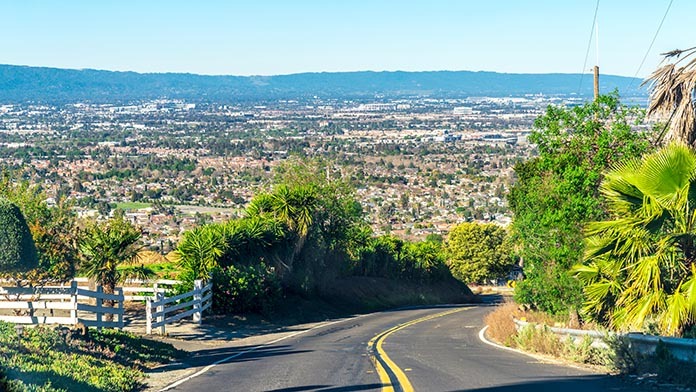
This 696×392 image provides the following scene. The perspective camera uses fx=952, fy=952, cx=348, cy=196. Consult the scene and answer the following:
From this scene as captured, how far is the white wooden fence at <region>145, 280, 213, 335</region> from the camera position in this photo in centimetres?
2177

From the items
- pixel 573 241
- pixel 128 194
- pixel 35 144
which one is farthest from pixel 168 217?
pixel 35 144

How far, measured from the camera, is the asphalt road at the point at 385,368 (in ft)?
43.0

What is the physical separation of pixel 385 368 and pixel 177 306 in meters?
9.00

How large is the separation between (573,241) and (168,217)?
65.5 m

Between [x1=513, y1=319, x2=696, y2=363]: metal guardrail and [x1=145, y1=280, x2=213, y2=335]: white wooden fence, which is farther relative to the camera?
[x1=145, y1=280, x2=213, y2=335]: white wooden fence

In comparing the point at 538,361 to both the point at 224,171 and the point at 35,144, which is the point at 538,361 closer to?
the point at 224,171

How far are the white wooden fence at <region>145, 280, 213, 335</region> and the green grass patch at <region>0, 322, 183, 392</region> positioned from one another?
3.52m

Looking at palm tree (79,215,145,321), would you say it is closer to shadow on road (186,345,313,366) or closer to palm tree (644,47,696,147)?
shadow on road (186,345,313,366)

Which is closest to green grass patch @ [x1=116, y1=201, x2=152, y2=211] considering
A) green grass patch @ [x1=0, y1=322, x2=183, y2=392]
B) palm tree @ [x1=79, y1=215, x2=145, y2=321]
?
palm tree @ [x1=79, y1=215, x2=145, y2=321]

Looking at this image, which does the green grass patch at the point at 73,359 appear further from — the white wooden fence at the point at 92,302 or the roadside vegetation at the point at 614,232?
the roadside vegetation at the point at 614,232

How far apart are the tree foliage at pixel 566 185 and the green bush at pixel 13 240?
1143 centimetres

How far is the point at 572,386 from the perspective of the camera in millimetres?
12812

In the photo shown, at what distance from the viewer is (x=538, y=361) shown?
16625 millimetres

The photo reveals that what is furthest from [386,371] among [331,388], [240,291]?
[240,291]
